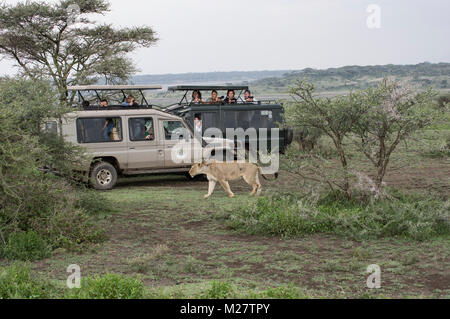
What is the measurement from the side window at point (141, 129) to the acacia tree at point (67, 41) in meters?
7.24

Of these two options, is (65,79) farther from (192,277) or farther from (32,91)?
(192,277)

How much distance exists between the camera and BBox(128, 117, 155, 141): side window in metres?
13.7

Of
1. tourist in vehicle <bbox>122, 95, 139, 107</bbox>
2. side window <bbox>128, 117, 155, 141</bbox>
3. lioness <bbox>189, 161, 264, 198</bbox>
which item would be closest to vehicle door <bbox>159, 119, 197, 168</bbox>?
side window <bbox>128, 117, 155, 141</bbox>

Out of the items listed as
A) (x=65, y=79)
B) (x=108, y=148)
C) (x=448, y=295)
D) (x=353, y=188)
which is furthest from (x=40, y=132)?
(x=65, y=79)

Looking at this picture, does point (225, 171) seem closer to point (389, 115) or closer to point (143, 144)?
point (143, 144)

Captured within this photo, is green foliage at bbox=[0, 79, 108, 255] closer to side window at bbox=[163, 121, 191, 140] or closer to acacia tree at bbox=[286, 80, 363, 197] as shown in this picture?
acacia tree at bbox=[286, 80, 363, 197]

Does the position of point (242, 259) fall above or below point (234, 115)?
below

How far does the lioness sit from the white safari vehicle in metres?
2.16

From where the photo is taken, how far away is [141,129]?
542 inches

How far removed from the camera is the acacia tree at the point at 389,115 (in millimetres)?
9641

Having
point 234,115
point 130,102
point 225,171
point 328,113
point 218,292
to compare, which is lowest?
point 218,292

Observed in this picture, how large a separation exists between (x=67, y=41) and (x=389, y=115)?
15.2m

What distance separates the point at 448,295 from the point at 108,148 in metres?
9.16

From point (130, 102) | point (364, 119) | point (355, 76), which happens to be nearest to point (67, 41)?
point (130, 102)
